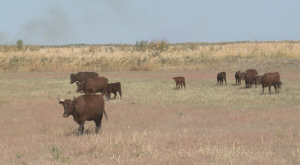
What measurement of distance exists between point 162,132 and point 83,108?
214 cm

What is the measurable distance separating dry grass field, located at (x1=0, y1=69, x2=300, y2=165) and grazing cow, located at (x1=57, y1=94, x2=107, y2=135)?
432 millimetres

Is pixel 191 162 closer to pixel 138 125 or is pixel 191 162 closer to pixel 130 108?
pixel 138 125

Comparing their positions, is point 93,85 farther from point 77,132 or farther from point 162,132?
point 162,132

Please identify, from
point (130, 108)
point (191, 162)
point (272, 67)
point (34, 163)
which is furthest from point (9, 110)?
point (272, 67)

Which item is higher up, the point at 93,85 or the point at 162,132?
the point at 93,85

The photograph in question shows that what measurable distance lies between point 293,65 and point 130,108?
26.6 m

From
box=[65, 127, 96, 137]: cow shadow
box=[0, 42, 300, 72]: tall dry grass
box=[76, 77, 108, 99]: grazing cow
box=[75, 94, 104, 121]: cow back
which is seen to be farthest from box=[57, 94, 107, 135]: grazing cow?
box=[0, 42, 300, 72]: tall dry grass

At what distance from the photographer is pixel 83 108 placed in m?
A: 8.87

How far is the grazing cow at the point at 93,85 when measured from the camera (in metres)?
15.3

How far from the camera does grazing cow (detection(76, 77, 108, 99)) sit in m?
15.3

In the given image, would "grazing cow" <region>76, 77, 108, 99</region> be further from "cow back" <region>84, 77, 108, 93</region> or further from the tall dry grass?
the tall dry grass

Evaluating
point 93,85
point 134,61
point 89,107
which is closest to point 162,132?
point 89,107

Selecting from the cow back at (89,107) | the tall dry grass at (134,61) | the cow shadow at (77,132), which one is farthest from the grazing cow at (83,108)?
the tall dry grass at (134,61)

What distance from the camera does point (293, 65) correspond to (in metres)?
36.2
